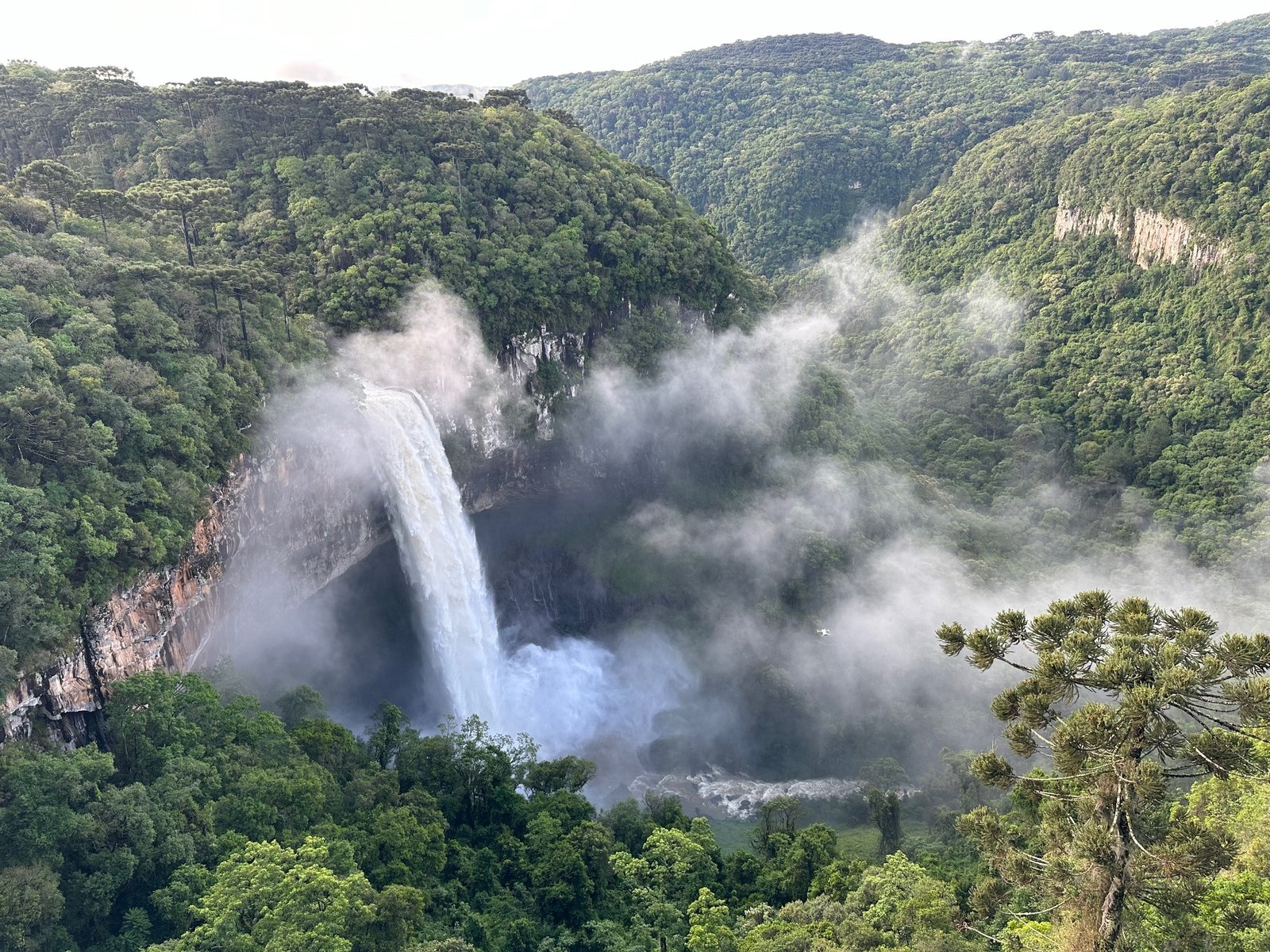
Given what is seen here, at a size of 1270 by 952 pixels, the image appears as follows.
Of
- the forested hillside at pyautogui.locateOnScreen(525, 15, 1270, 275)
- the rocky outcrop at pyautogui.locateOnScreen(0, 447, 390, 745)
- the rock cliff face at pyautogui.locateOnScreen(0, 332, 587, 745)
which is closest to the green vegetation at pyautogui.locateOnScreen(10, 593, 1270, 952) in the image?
the rocky outcrop at pyautogui.locateOnScreen(0, 447, 390, 745)

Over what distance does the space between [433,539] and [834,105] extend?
10250 cm

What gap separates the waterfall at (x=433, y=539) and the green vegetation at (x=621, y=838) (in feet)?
22.4

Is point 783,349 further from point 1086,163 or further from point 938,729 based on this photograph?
point 1086,163

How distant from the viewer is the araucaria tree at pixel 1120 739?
476 inches

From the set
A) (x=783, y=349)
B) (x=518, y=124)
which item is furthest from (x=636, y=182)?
(x=783, y=349)

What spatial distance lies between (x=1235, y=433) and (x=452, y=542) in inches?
1962

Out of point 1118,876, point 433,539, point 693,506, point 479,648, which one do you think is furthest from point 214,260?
point 1118,876

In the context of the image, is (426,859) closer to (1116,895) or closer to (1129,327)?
(1116,895)

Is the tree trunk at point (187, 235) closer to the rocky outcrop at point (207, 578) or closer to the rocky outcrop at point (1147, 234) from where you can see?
the rocky outcrop at point (207, 578)

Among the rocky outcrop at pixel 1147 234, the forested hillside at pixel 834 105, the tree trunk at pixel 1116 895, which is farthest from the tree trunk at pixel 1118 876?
the forested hillside at pixel 834 105

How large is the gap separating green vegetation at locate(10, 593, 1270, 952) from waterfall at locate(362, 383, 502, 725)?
6834 mm

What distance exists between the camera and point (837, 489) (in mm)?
57312

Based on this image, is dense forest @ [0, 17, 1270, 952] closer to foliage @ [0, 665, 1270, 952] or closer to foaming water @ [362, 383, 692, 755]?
foliage @ [0, 665, 1270, 952]

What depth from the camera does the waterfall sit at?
1635 inches
